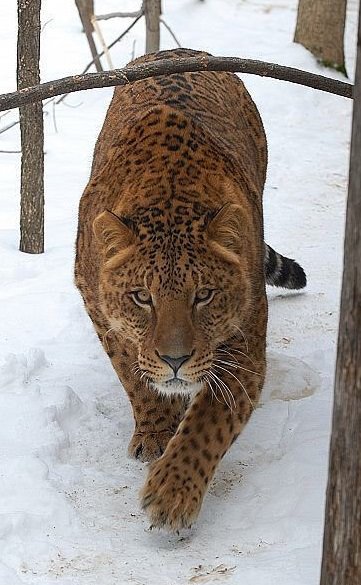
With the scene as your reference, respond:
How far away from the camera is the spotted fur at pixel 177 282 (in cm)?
456

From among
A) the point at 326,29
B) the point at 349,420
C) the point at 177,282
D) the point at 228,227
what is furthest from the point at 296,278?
the point at 326,29

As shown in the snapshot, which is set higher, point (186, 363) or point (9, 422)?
point (186, 363)

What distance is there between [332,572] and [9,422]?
101 inches

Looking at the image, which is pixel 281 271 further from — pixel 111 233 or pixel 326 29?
pixel 326 29

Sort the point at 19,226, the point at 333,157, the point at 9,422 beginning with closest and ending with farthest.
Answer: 1. the point at 9,422
2. the point at 19,226
3. the point at 333,157

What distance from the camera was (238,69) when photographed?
14.4ft

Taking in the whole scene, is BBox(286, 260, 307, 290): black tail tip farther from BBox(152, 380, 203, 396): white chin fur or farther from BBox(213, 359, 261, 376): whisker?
BBox(152, 380, 203, 396): white chin fur

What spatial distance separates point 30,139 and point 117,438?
109 inches

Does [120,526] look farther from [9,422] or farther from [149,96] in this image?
[149,96]

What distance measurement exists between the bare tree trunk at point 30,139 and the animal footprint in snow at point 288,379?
2.07 m

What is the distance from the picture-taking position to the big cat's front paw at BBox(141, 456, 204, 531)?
4.43 metres

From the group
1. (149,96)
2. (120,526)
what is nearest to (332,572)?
(120,526)

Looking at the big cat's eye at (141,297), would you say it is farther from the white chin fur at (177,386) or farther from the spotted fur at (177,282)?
the white chin fur at (177,386)

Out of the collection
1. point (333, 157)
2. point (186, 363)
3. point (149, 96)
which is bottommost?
point (333, 157)
